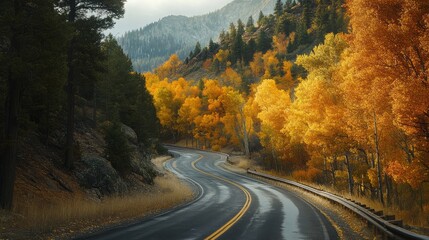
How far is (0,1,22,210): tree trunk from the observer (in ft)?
46.8

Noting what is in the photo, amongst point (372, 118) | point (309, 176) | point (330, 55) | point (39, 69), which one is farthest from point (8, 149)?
point (309, 176)

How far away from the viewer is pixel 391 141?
80.0 ft

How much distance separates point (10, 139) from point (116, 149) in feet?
38.7

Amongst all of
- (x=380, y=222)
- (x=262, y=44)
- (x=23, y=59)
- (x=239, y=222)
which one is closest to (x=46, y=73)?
(x=23, y=59)

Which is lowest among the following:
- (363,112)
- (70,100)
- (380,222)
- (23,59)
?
(380,222)

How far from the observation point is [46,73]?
14.8 meters

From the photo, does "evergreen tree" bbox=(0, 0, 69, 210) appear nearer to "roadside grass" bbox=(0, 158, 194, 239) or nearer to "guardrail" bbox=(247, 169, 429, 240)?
"roadside grass" bbox=(0, 158, 194, 239)

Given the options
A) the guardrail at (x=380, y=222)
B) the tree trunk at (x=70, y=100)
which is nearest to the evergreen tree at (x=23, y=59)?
the tree trunk at (x=70, y=100)

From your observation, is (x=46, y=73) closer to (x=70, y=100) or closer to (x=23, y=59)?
(x=23, y=59)

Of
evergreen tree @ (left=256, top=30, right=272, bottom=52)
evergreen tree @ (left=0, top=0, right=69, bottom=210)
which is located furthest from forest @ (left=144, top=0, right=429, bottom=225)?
evergreen tree @ (left=256, top=30, right=272, bottom=52)

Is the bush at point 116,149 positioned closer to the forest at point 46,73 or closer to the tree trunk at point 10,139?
the forest at point 46,73

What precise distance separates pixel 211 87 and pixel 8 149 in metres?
72.6

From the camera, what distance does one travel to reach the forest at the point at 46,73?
1425cm

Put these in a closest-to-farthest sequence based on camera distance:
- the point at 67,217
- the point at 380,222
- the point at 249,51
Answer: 1. the point at 380,222
2. the point at 67,217
3. the point at 249,51
